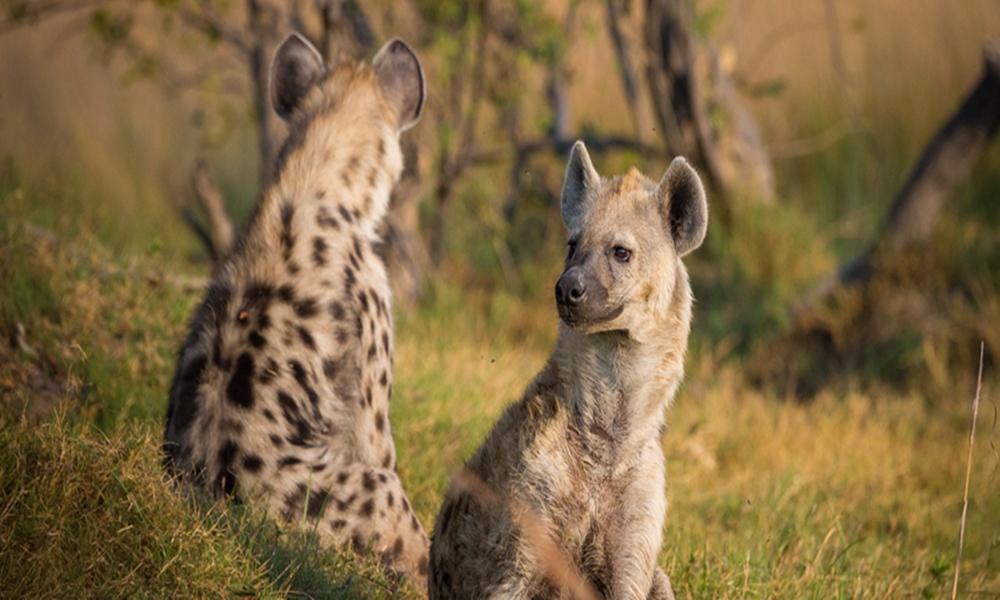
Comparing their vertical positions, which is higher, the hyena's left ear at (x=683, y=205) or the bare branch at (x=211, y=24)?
the bare branch at (x=211, y=24)

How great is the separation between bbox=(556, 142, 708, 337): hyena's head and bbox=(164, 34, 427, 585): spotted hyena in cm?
115

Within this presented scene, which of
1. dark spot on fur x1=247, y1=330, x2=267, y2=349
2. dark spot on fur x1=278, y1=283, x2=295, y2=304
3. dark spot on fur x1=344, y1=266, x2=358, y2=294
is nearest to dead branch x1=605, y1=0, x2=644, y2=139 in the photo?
dark spot on fur x1=344, y1=266, x2=358, y2=294

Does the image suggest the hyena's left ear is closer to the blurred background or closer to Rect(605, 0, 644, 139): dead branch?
the blurred background

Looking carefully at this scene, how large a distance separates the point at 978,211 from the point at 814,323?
206 centimetres

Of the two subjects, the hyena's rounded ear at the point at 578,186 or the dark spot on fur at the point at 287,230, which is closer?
the hyena's rounded ear at the point at 578,186

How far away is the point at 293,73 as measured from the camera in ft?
18.3

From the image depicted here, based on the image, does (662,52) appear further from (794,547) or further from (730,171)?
(794,547)

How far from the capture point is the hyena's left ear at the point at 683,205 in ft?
12.6

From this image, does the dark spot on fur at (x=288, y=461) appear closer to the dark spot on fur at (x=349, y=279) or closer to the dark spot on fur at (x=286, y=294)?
the dark spot on fur at (x=286, y=294)

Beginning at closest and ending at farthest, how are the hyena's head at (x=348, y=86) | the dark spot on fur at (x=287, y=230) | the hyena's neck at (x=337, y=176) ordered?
the dark spot on fur at (x=287, y=230) → the hyena's neck at (x=337, y=176) → the hyena's head at (x=348, y=86)

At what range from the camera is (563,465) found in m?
3.67

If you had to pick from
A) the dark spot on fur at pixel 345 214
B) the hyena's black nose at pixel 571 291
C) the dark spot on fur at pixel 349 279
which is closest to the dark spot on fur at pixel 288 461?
the dark spot on fur at pixel 349 279

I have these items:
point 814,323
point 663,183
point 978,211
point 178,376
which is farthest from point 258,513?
point 978,211

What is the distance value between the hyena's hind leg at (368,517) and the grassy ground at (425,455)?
0.12 m
